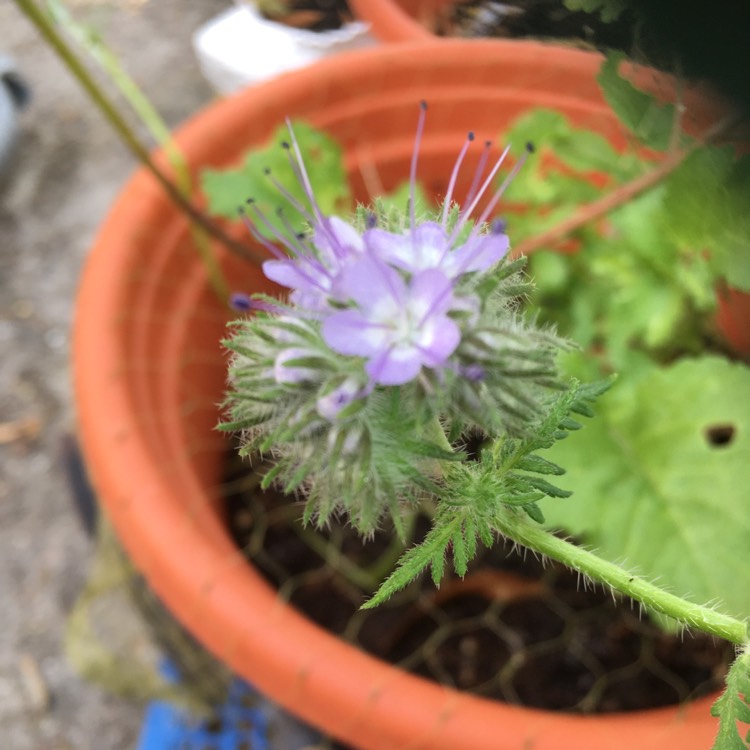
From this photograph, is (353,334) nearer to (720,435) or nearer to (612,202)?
(612,202)

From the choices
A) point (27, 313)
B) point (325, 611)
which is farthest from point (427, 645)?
point (27, 313)

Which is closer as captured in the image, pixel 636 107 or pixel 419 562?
pixel 419 562

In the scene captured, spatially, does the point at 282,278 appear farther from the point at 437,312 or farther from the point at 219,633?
the point at 219,633

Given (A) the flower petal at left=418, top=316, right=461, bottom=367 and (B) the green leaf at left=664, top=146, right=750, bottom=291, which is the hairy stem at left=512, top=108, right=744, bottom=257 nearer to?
(B) the green leaf at left=664, top=146, right=750, bottom=291

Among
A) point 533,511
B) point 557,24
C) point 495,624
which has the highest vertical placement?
point 557,24

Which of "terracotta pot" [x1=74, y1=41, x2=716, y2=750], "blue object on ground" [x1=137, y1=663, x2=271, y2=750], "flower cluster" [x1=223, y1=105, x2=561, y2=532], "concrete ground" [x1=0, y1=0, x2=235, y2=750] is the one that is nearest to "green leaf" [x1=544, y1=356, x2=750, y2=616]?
"terracotta pot" [x1=74, y1=41, x2=716, y2=750]

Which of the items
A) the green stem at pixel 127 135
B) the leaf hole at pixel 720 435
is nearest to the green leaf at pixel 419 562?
the green stem at pixel 127 135

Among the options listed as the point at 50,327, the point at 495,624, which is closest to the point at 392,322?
the point at 495,624

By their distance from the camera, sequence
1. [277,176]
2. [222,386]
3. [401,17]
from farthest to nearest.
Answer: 1. [401,17]
2. [222,386]
3. [277,176]
